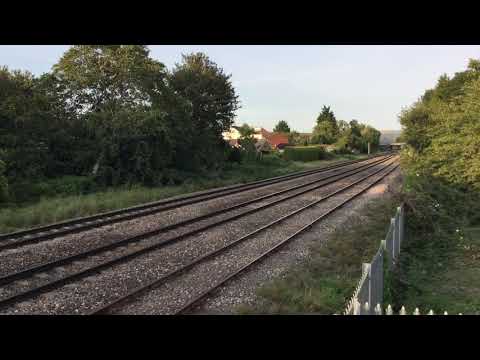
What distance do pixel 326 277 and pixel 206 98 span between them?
2880cm

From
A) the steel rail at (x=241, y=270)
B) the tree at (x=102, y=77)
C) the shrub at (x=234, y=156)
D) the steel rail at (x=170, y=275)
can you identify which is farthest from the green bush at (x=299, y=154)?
the steel rail at (x=170, y=275)

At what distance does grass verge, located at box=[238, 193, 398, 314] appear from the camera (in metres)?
6.80

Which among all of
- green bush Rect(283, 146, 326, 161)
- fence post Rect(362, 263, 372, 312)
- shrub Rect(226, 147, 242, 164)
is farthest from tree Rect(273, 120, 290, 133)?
fence post Rect(362, 263, 372, 312)

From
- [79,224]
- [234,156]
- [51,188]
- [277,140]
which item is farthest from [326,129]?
[79,224]

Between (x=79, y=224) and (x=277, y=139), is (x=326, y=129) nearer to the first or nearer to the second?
(x=277, y=139)

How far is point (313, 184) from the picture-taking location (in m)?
26.5

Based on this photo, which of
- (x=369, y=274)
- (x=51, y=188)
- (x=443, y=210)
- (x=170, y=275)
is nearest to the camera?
(x=369, y=274)

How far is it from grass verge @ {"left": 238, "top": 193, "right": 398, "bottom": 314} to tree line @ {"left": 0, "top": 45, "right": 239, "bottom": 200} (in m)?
15.4

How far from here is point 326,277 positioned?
857 cm

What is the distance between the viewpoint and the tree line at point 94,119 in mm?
21781

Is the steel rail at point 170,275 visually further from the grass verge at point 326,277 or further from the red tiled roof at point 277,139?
the red tiled roof at point 277,139

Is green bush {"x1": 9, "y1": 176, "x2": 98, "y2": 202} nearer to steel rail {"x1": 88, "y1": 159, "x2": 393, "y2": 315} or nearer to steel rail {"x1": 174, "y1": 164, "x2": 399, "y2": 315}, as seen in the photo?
steel rail {"x1": 88, "y1": 159, "x2": 393, "y2": 315}
